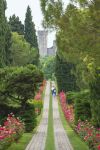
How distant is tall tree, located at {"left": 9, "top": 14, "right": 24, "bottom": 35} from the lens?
10214 centimetres

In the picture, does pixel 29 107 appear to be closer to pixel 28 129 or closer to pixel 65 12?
pixel 28 129

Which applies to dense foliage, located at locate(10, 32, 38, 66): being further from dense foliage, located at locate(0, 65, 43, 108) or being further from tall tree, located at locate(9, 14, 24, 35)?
dense foliage, located at locate(0, 65, 43, 108)

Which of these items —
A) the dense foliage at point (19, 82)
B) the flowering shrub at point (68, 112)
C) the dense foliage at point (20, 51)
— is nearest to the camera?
the dense foliage at point (19, 82)

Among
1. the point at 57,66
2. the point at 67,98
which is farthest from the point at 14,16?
the point at 67,98

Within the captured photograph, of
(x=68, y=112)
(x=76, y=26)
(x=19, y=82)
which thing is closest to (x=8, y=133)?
(x=76, y=26)

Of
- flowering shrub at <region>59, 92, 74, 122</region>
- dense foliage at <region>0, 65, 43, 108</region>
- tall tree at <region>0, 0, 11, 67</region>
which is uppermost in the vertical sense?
tall tree at <region>0, 0, 11, 67</region>

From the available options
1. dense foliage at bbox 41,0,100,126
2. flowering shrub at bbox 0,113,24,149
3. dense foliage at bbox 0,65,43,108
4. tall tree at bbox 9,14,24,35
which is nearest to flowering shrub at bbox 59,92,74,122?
dense foliage at bbox 0,65,43,108

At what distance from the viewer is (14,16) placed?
337 ft

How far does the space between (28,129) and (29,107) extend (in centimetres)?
168

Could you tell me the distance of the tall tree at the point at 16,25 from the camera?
4021 inches

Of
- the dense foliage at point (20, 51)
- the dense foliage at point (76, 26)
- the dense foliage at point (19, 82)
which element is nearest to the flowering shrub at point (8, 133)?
the dense foliage at point (76, 26)

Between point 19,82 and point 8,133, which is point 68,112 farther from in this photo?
point 8,133

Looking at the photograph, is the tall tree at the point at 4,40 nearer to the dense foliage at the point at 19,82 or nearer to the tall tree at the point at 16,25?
the dense foliage at the point at 19,82

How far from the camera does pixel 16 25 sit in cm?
10462
